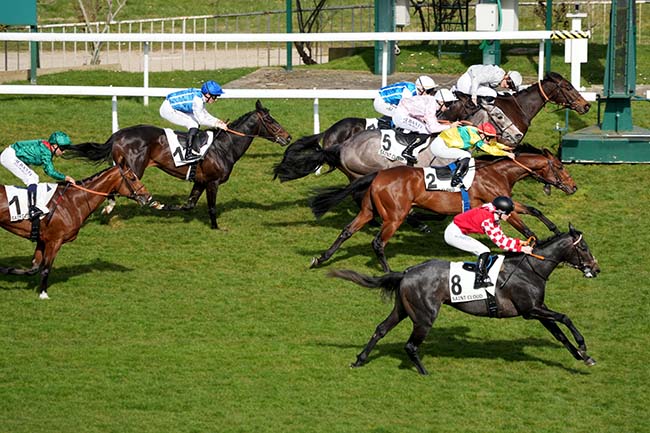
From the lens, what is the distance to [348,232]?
12.6m

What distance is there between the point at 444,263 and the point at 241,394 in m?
1.82

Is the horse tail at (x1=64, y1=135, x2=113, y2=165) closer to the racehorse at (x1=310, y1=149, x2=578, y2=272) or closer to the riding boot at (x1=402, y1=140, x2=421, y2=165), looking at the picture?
the racehorse at (x1=310, y1=149, x2=578, y2=272)

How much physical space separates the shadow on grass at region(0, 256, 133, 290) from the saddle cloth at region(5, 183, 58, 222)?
0.83m

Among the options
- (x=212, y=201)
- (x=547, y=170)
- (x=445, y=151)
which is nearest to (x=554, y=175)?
(x=547, y=170)

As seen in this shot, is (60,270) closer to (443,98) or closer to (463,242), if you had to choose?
(463,242)

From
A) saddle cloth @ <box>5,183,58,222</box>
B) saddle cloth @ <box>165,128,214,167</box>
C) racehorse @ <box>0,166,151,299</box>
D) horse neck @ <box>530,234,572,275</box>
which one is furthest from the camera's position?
saddle cloth @ <box>165,128,214,167</box>

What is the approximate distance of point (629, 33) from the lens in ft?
50.9

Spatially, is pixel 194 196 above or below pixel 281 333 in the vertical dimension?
above

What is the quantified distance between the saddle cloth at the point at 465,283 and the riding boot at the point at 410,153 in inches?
145

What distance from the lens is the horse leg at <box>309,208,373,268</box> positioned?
41.2ft

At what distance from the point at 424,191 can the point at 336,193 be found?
0.94 meters

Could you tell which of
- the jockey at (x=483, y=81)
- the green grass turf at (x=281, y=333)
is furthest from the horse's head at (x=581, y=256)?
the jockey at (x=483, y=81)

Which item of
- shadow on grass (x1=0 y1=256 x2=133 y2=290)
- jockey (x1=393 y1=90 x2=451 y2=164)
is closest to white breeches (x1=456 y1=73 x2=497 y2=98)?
jockey (x1=393 y1=90 x2=451 y2=164)

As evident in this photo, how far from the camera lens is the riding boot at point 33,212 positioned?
11.7 m
